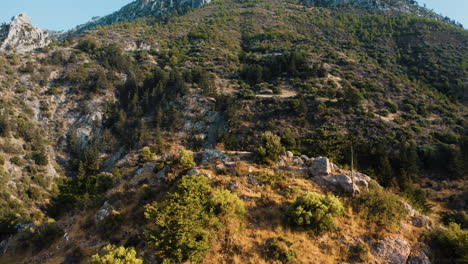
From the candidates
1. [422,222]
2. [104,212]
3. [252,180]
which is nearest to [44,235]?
[104,212]

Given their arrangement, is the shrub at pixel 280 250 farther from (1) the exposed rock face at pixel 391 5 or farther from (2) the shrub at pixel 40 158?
(1) the exposed rock face at pixel 391 5

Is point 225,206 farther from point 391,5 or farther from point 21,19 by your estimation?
point 391,5

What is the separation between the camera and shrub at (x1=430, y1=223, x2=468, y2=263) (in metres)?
8.67

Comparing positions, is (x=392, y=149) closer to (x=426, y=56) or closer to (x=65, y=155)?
(x=426, y=56)

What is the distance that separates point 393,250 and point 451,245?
2238 millimetres

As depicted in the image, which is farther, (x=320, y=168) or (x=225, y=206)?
(x=320, y=168)

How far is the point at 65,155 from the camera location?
165 ft

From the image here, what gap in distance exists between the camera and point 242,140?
4459 centimetres

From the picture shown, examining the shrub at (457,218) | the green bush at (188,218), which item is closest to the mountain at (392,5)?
the shrub at (457,218)

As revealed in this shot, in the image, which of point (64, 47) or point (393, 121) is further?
point (64, 47)

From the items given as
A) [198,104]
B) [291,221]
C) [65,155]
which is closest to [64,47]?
[65,155]

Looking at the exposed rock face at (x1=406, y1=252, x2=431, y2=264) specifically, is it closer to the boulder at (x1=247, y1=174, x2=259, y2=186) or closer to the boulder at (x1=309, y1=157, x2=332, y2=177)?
the boulder at (x1=309, y1=157, x2=332, y2=177)

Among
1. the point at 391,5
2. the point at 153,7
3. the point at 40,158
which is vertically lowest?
the point at 40,158

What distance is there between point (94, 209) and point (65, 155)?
4421 centimetres
